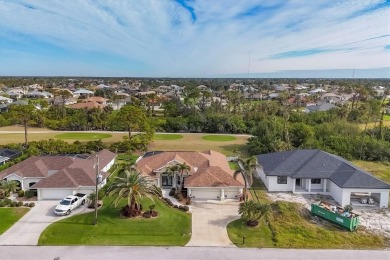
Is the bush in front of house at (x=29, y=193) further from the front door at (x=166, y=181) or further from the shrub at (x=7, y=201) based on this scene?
the front door at (x=166, y=181)

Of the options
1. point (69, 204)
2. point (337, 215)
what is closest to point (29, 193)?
point (69, 204)

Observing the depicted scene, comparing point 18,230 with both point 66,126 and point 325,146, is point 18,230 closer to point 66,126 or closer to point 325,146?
point 325,146

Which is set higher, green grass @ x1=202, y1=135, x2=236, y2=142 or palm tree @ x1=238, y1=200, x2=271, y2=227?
green grass @ x1=202, y1=135, x2=236, y2=142

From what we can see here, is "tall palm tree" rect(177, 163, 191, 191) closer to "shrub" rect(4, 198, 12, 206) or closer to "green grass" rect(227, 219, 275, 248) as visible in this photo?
"green grass" rect(227, 219, 275, 248)

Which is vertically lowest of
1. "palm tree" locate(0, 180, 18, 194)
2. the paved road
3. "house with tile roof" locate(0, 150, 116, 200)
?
the paved road

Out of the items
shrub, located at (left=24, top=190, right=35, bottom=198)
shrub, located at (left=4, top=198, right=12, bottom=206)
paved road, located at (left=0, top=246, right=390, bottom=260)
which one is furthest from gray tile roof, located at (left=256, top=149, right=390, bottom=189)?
shrub, located at (left=4, top=198, right=12, bottom=206)

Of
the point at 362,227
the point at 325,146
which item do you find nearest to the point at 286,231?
the point at 362,227

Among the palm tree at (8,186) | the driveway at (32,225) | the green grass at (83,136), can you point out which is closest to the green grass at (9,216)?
the driveway at (32,225)

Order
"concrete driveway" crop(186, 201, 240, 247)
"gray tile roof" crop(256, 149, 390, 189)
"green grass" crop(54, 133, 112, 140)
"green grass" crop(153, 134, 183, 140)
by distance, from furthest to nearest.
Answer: "green grass" crop(153, 134, 183, 140) → "green grass" crop(54, 133, 112, 140) → "gray tile roof" crop(256, 149, 390, 189) → "concrete driveway" crop(186, 201, 240, 247)
